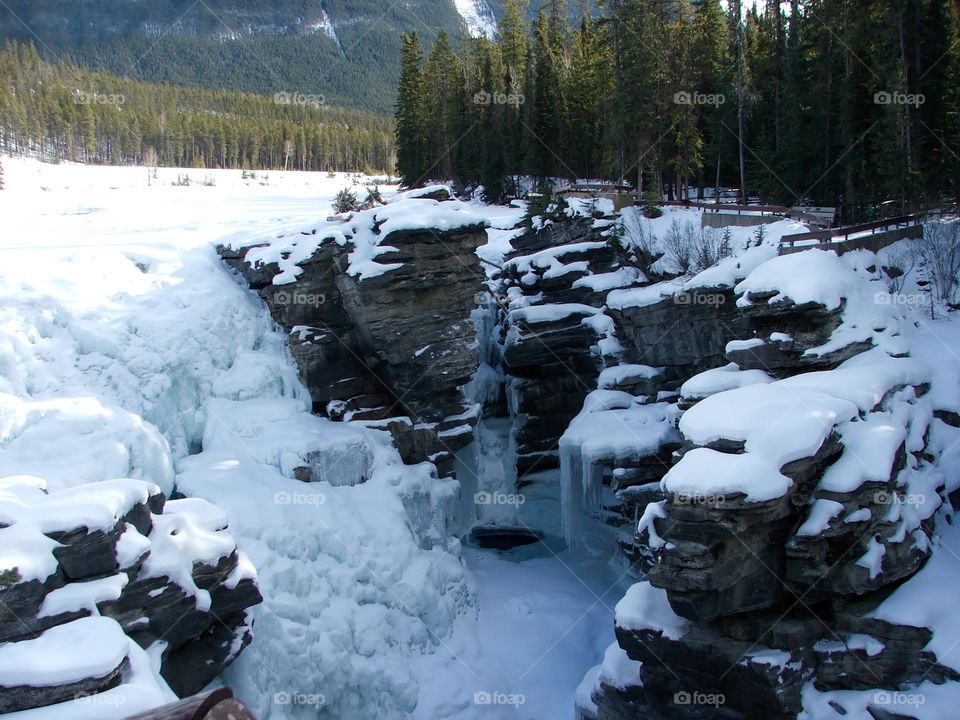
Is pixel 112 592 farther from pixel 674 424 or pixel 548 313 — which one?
pixel 548 313

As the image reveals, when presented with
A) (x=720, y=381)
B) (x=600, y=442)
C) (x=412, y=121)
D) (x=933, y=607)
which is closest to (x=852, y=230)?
(x=720, y=381)

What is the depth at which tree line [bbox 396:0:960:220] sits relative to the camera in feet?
75.3

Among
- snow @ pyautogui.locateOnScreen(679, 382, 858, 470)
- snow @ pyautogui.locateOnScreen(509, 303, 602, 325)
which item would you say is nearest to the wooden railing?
snow @ pyautogui.locateOnScreen(509, 303, 602, 325)

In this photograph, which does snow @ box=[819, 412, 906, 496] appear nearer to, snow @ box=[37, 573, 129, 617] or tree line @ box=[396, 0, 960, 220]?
snow @ box=[37, 573, 129, 617]

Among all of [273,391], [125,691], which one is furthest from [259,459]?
[125,691]

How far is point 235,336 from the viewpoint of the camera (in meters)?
18.5

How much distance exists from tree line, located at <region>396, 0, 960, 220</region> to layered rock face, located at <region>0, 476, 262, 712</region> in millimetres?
20552

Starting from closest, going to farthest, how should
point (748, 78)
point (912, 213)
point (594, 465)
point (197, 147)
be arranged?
point (594, 465) → point (912, 213) → point (748, 78) → point (197, 147)

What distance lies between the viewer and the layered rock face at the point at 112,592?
7.11 meters

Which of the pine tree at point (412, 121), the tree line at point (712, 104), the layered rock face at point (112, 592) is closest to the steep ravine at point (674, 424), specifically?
the layered rock face at point (112, 592)

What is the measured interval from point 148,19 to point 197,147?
135100mm

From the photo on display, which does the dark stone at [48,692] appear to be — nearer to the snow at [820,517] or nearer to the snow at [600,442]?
the snow at [820,517]

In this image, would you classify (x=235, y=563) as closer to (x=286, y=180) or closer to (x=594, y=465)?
(x=594, y=465)

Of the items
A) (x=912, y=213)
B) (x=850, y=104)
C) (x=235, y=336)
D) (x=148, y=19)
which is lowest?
(x=235, y=336)
